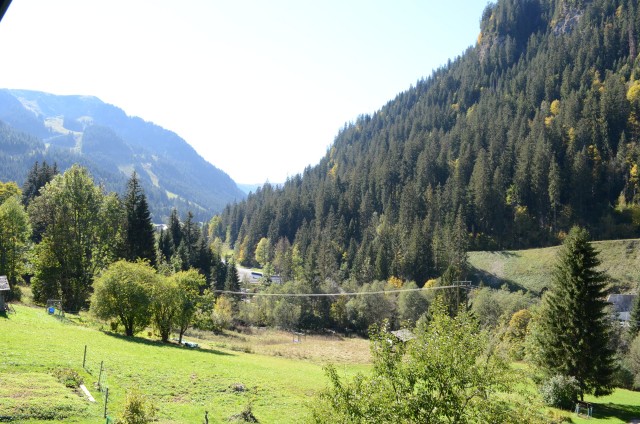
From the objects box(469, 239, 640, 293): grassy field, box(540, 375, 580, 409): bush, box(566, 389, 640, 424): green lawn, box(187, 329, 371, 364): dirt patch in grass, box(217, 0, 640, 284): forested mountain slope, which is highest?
box(217, 0, 640, 284): forested mountain slope

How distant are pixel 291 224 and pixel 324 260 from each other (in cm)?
5551

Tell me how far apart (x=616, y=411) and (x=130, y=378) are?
3813cm

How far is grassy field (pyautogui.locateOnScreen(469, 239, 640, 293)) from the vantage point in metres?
81.2

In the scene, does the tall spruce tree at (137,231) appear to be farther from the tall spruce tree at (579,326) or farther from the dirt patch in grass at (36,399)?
the tall spruce tree at (579,326)

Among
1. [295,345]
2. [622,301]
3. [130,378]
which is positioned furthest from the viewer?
[622,301]

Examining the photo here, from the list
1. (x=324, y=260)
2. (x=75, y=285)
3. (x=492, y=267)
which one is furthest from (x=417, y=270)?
(x=75, y=285)

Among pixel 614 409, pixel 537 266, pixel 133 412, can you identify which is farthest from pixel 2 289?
pixel 537 266

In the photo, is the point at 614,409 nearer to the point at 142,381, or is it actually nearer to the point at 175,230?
the point at 142,381

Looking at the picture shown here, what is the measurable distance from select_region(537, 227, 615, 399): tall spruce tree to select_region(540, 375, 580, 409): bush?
3.15 feet

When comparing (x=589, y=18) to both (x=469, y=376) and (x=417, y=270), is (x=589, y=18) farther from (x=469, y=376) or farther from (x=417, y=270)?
(x=469, y=376)

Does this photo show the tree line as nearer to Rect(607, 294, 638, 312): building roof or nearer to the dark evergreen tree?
the dark evergreen tree

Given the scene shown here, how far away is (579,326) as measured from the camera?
35781 millimetres

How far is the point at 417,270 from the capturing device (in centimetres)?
10175

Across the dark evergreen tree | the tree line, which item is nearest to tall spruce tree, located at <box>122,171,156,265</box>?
the tree line
